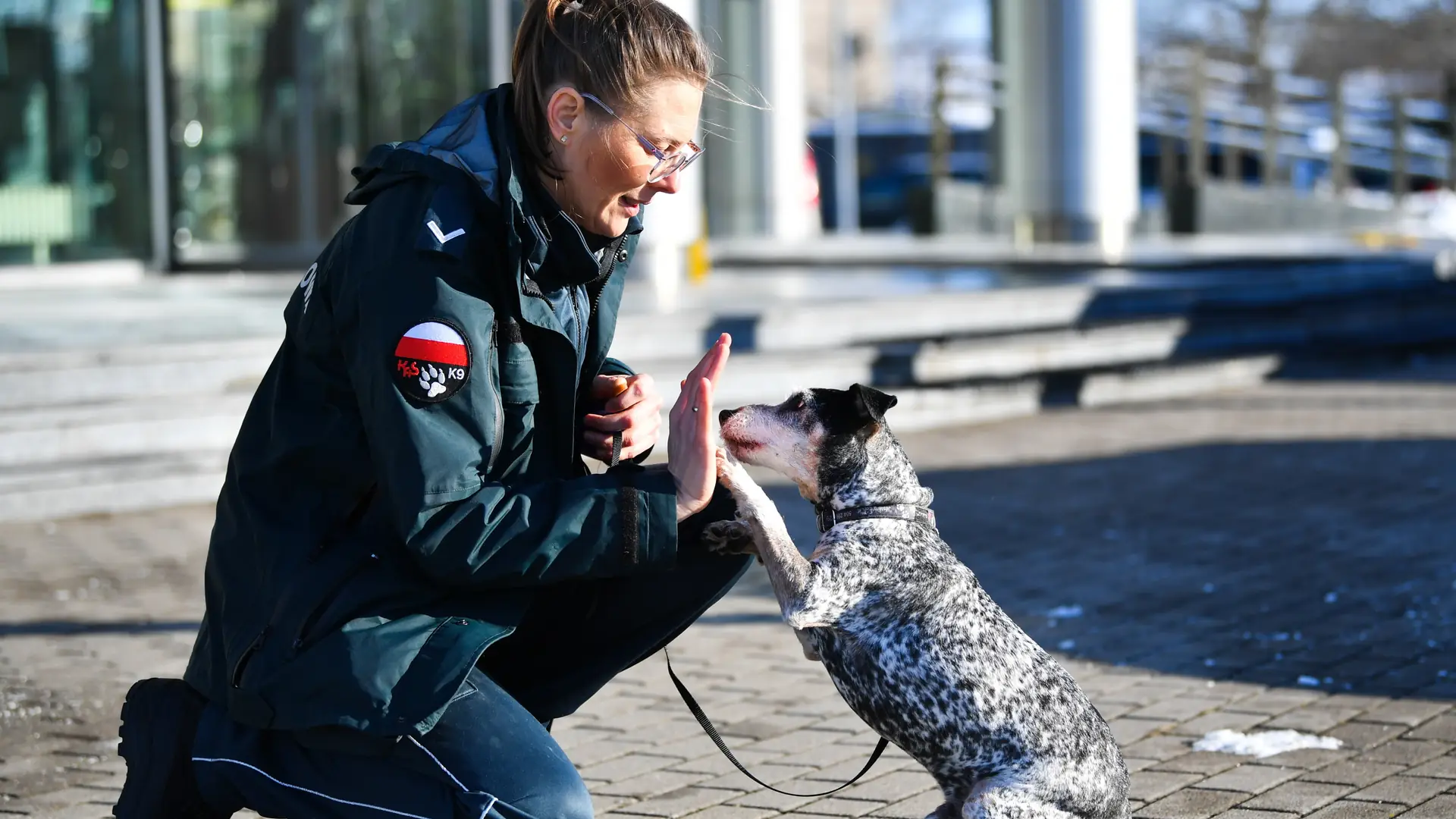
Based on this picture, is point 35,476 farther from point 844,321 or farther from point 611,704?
point 844,321

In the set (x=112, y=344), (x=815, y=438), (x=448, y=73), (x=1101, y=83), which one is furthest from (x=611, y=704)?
(x=1101, y=83)

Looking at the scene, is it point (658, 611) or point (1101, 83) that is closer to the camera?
point (658, 611)

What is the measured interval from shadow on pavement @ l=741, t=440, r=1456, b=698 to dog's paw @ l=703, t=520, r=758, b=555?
8.98 ft

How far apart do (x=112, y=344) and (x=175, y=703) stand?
737 cm

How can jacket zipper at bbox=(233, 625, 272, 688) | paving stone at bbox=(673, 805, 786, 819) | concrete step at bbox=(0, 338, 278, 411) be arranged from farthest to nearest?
concrete step at bbox=(0, 338, 278, 411) < paving stone at bbox=(673, 805, 786, 819) < jacket zipper at bbox=(233, 625, 272, 688)

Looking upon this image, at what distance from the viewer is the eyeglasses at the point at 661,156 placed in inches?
124

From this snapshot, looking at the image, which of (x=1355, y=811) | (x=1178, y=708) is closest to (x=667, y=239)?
(x=1178, y=708)

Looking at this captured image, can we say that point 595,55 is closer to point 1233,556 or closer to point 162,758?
point 162,758

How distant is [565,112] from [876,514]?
1.18 metres

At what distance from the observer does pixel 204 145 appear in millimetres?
18422

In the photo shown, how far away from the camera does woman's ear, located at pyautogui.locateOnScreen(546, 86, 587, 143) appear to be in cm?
315

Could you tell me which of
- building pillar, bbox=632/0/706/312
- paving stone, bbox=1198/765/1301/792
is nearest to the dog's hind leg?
paving stone, bbox=1198/765/1301/792

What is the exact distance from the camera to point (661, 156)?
3.25 metres

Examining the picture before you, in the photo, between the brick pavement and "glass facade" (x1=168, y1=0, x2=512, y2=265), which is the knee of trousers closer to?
the brick pavement
